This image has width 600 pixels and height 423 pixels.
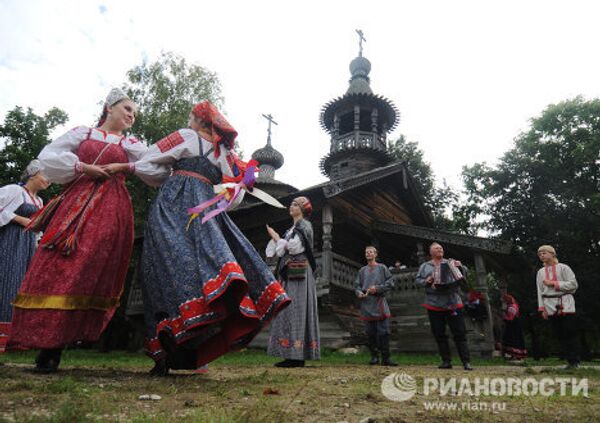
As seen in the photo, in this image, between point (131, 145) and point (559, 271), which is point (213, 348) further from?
point (559, 271)

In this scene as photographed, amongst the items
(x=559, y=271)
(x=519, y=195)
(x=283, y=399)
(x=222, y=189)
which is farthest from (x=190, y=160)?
(x=519, y=195)

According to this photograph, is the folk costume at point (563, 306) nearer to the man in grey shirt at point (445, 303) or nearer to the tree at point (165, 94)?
the man in grey shirt at point (445, 303)

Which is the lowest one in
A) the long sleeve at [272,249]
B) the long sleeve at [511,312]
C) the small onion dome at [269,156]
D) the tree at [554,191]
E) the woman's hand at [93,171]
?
the long sleeve at [511,312]

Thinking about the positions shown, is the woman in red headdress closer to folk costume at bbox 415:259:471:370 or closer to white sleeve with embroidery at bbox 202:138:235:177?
white sleeve with embroidery at bbox 202:138:235:177

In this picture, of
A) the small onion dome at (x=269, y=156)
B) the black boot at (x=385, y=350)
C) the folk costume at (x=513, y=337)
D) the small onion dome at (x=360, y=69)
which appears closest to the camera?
the black boot at (x=385, y=350)

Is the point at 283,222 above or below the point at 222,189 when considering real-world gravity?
above

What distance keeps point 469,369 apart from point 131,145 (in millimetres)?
4475

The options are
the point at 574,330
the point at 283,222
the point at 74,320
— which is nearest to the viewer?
the point at 74,320

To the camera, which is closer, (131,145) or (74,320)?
(74,320)

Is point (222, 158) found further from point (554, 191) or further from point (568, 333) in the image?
point (554, 191)

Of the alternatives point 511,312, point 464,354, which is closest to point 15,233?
point 464,354

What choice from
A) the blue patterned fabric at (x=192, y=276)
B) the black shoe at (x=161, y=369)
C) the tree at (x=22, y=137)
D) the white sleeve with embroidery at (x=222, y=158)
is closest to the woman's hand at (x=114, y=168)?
the blue patterned fabric at (x=192, y=276)

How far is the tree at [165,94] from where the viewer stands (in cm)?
1678

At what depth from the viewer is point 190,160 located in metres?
3.44
